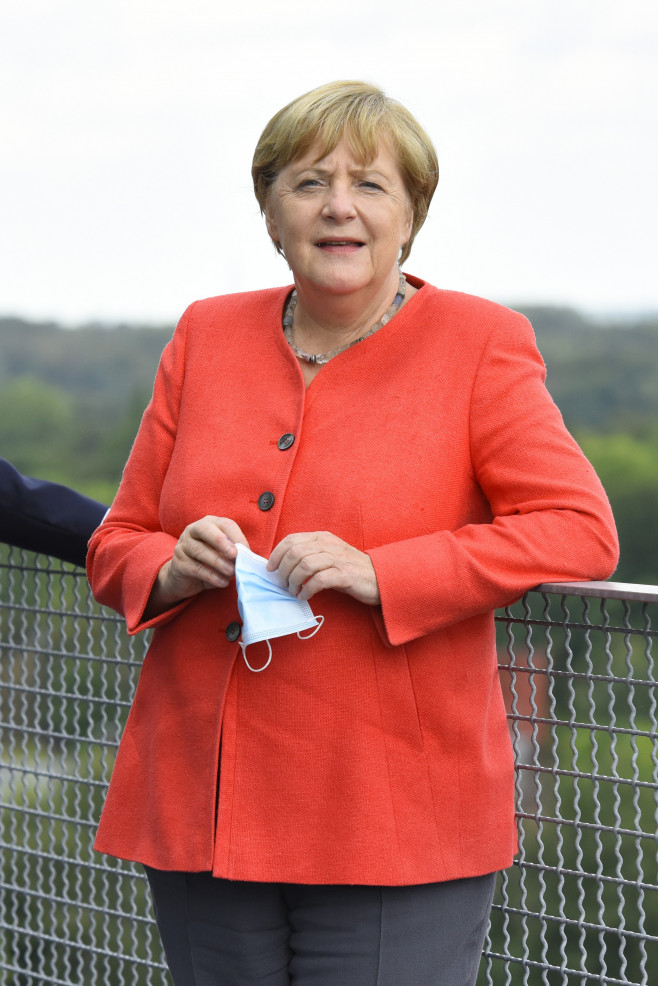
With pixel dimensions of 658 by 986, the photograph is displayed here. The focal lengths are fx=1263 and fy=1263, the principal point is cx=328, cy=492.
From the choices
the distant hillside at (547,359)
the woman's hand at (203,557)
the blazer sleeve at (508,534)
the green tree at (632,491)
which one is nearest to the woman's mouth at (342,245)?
the blazer sleeve at (508,534)

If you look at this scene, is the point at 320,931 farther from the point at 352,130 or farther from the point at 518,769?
the point at 352,130

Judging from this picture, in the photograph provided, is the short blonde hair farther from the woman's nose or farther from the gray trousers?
the gray trousers

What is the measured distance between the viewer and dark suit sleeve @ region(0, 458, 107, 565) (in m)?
2.67

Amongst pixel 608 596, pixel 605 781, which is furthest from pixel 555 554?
pixel 605 781

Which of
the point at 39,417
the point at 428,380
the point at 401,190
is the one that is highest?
the point at 39,417

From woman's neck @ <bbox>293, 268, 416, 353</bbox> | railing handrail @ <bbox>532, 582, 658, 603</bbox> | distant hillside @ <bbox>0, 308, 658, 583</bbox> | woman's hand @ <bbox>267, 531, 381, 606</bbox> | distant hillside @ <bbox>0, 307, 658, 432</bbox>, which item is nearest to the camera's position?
woman's hand @ <bbox>267, 531, 381, 606</bbox>

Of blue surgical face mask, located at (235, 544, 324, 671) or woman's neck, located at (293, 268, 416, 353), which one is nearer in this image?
blue surgical face mask, located at (235, 544, 324, 671)

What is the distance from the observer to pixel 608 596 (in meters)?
2.06

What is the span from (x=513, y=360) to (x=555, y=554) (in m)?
0.33

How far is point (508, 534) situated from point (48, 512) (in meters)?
1.14

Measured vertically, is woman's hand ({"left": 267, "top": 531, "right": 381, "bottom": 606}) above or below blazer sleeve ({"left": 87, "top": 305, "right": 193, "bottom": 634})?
below

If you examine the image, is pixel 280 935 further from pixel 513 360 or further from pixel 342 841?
pixel 513 360

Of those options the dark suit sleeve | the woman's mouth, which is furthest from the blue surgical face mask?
the dark suit sleeve

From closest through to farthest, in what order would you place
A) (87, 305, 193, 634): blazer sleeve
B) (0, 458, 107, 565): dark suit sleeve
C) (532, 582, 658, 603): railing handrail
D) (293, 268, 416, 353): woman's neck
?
(532, 582, 658, 603): railing handrail → (293, 268, 416, 353): woman's neck → (87, 305, 193, 634): blazer sleeve → (0, 458, 107, 565): dark suit sleeve
